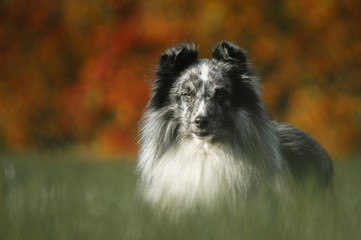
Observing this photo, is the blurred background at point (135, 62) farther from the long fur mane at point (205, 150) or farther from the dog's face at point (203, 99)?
the dog's face at point (203, 99)

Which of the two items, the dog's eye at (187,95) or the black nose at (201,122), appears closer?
the black nose at (201,122)

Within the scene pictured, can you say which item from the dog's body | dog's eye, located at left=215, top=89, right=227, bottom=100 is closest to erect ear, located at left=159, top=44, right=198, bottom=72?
the dog's body

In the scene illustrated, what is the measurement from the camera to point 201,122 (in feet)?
14.7

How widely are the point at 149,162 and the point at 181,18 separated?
25.6 feet

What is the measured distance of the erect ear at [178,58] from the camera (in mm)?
5039

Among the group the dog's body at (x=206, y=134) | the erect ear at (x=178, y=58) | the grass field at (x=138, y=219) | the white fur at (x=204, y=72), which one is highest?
the erect ear at (x=178, y=58)

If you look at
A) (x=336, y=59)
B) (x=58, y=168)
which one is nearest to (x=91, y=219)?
(x=58, y=168)

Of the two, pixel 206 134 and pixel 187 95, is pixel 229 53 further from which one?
pixel 206 134

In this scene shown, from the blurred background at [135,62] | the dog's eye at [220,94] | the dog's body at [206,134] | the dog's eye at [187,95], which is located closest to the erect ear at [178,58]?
the dog's body at [206,134]

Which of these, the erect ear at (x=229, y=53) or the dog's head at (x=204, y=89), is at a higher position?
the erect ear at (x=229, y=53)

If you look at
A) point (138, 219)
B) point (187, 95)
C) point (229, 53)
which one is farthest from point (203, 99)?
point (138, 219)

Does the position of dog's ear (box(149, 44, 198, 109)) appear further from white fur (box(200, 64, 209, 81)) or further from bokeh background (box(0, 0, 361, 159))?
Result: bokeh background (box(0, 0, 361, 159))

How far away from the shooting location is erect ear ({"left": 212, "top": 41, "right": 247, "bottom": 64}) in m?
4.93

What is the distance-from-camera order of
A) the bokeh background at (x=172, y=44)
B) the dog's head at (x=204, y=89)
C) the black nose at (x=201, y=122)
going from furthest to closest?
1. the bokeh background at (x=172, y=44)
2. the dog's head at (x=204, y=89)
3. the black nose at (x=201, y=122)
